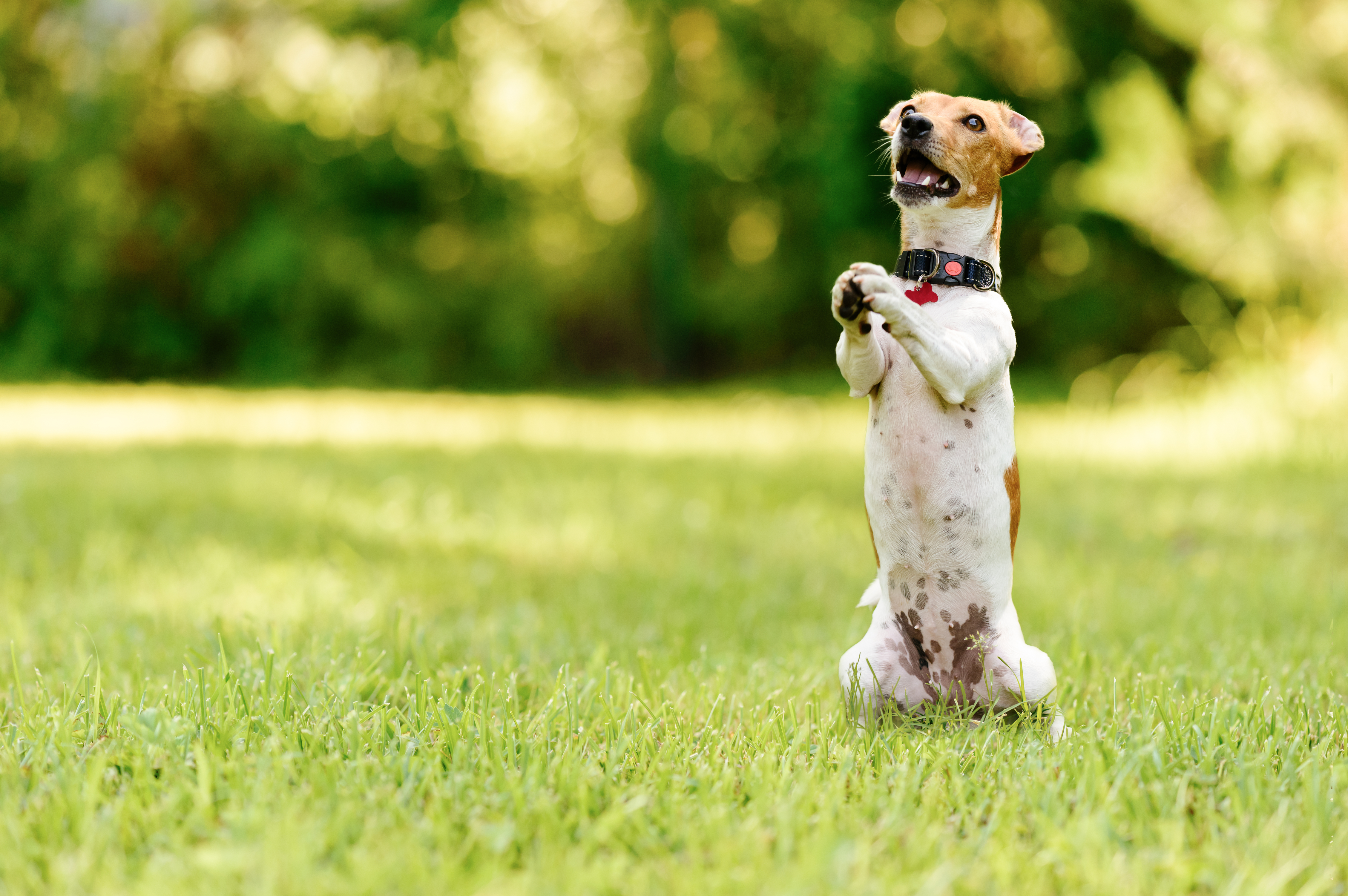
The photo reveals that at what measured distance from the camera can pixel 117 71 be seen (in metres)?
13.8

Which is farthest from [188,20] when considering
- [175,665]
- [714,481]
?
[175,665]

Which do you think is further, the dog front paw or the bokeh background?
the bokeh background

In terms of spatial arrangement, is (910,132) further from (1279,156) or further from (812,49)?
(812,49)

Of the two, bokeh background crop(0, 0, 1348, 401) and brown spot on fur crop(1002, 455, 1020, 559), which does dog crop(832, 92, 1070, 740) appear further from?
bokeh background crop(0, 0, 1348, 401)

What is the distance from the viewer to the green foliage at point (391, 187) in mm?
13781

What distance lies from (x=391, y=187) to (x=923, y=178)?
522 inches

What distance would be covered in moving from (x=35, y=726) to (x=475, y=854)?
3.18 ft

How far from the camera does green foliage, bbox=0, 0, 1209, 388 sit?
13.8 metres

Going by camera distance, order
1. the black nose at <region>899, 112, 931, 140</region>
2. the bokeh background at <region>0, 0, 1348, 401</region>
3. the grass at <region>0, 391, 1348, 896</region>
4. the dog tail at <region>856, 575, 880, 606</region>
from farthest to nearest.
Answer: the bokeh background at <region>0, 0, 1348, 401</region>
the dog tail at <region>856, 575, 880, 606</region>
the black nose at <region>899, 112, 931, 140</region>
the grass at <region>0, 391, 1348, 896</region>

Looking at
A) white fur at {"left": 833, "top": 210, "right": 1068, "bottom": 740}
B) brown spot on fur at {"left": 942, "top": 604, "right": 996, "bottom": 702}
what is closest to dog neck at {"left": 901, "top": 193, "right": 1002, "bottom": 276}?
white fur at {"left": 833, "top": 210, "right": 1068, "bottom": 740}

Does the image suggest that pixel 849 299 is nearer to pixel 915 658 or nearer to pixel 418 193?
pixel 915 658

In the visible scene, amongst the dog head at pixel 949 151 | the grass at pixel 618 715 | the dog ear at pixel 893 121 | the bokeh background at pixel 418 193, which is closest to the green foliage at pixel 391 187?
the bokeh background at pixel 418 193

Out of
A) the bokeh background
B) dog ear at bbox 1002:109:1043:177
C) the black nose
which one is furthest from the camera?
the bokeh background

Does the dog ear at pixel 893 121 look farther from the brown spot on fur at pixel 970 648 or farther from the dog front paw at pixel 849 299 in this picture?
the brown spot on fur at pixel 970 648
